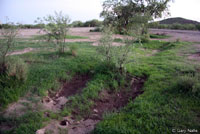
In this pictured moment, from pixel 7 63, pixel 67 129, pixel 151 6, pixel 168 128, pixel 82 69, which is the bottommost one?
pixel 67 129

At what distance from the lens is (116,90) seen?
16.3 feet

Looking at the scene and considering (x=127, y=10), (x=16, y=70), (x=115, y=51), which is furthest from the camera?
(x=127, y=10)

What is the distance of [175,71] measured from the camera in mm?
5660

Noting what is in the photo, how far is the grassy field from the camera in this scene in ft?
10.2

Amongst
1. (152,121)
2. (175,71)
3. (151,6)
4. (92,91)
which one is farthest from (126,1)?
(152,121)

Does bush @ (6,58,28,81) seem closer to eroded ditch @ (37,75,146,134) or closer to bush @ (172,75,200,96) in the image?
eroded ditch @ (37,75,146,134)

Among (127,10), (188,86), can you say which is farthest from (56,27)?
(127,10)

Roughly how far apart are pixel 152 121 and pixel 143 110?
0.40m

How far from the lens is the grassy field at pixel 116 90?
10.2ft

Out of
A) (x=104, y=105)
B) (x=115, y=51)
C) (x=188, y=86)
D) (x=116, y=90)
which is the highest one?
(x=115, y=51)

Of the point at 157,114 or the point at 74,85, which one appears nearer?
the point at 157,114

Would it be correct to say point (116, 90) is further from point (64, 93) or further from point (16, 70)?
point (16, 70)

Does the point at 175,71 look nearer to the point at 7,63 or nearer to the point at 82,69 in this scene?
the point at 82,69

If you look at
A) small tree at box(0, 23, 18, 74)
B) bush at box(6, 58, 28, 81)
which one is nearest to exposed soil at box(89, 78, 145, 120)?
bush at box(6, 58, 28, 81)
